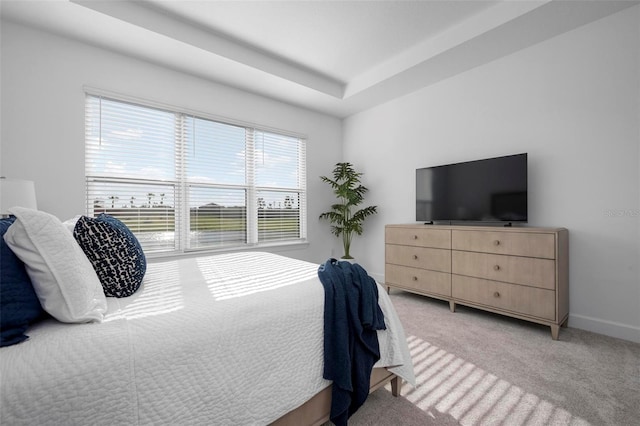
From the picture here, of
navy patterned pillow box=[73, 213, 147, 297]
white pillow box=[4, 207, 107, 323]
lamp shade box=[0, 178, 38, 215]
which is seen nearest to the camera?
white pillow box=[4, 207, 107, 323]

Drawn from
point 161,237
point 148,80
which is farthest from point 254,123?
point 161,237

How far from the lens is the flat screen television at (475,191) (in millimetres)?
2695

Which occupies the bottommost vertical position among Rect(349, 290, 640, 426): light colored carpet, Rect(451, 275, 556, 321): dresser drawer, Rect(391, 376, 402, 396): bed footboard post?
Rect(349, 290, 640, 426): light colored carpet

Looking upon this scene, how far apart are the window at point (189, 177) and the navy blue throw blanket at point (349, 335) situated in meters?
2.40

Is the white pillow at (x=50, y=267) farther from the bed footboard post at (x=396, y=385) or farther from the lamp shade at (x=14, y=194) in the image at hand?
the bed footboard post at (x=396, y=385)

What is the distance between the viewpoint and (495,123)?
303cm

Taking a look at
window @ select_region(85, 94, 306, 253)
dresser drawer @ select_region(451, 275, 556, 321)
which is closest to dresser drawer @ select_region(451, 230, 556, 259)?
dresser drawer @ select_region(451, 275, 556, 321)

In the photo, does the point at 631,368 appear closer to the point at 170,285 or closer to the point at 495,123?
the point at 495,123

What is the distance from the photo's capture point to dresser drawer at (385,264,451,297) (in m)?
2.96

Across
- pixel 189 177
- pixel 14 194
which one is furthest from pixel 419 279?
pixel 14 194

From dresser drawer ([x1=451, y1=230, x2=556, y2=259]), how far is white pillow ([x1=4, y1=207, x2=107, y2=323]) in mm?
2858

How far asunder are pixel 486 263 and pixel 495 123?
1.54 m

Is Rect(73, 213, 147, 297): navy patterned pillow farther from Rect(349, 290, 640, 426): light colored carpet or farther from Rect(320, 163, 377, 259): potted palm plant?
Rect(320, 163, 377, 259): potted palm plant

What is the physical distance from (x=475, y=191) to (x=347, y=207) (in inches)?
74.1
